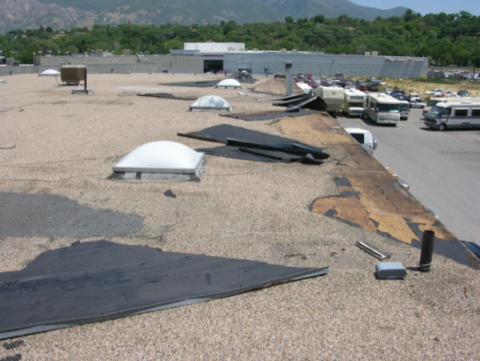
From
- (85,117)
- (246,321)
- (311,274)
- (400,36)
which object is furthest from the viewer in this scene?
(400,36)

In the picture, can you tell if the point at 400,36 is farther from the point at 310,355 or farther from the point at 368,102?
the point at 310,355

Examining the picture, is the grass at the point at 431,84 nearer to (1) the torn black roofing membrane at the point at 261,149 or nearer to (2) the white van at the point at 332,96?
(2) the white van at the point at 332,96

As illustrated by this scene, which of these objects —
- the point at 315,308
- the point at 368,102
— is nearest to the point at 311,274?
the point at 315,308

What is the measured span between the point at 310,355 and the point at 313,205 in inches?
192

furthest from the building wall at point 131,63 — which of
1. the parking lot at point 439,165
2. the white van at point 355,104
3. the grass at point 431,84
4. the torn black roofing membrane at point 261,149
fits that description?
the torn black roofing membrane at point 261,149

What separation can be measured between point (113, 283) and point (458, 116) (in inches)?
1427

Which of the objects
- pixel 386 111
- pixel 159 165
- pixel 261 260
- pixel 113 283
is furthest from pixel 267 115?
pixel 386 111

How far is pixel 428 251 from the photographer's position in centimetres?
665

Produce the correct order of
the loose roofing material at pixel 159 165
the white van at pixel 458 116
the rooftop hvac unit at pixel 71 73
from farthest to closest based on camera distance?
the white van at pixel 458 116
the rooftop hvac unit at pixel 71 73
the loose roofing material at pixel 159 165

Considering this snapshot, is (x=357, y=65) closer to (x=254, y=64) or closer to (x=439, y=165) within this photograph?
(x=254, y=64)

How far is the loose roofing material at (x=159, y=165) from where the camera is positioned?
10812 millimetres

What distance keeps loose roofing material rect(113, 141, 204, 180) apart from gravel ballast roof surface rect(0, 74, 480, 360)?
1.08 feet

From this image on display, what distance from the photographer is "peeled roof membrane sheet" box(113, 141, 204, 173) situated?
1083cm

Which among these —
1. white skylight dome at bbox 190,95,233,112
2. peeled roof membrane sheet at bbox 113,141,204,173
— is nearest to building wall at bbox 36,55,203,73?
white skylight dome at bbox 190,95,233,112
